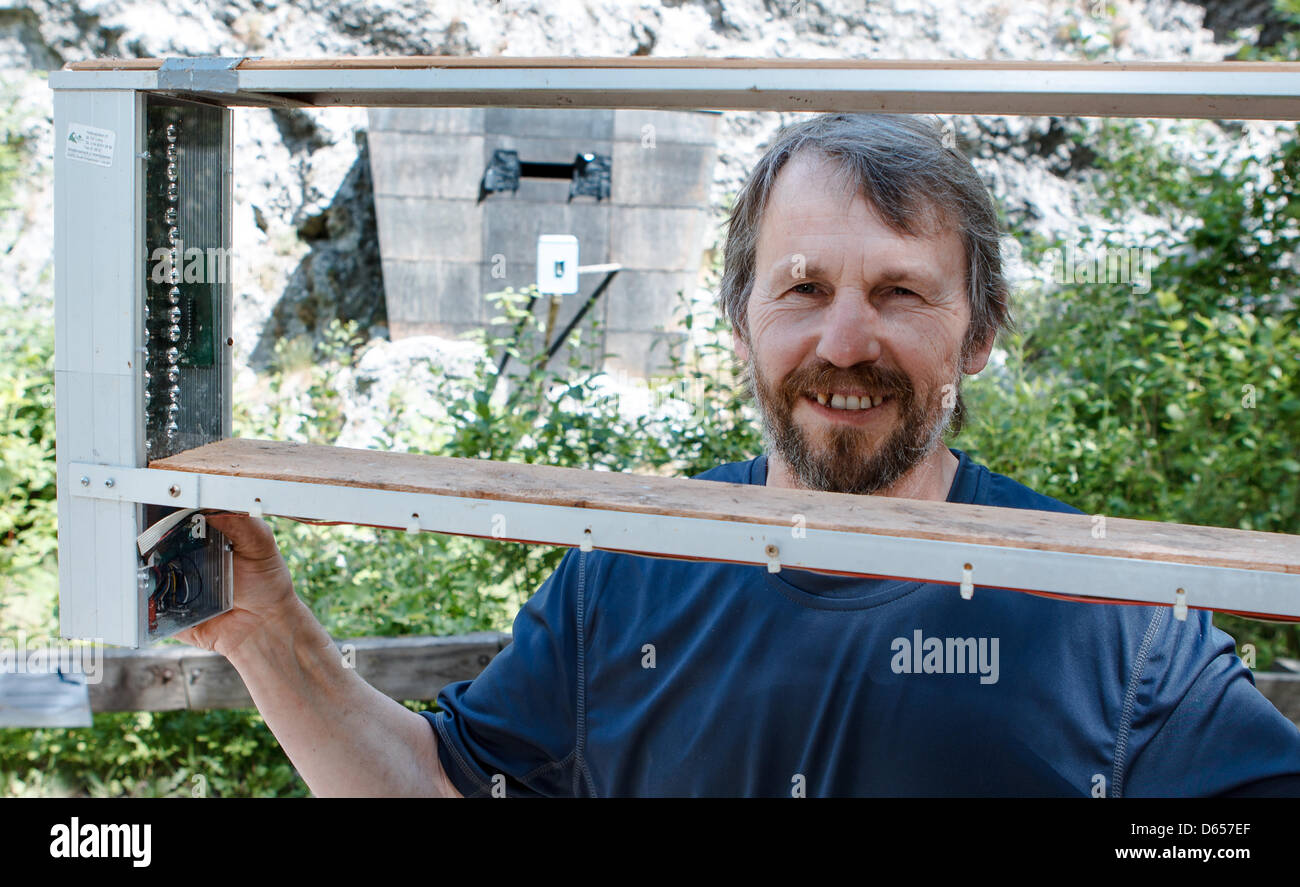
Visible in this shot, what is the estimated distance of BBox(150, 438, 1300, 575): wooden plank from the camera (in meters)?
1.16

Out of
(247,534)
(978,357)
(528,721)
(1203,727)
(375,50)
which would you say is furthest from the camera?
(375,50)

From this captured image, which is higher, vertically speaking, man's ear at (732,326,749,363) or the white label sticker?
the white label sticker

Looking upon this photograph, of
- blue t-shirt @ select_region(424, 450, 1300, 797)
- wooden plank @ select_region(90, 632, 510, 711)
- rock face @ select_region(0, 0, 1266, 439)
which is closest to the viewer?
blue t-shirt @ select_region(424, 450, 1300, 797)

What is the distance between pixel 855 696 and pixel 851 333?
0.54 m

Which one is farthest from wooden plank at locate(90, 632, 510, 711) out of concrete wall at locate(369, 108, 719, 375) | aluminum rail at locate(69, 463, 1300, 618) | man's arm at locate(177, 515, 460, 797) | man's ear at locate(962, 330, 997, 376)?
concrete wall at locate(369, 108, 719, 375)

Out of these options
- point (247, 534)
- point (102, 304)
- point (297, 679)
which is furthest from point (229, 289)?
point (297, 679)

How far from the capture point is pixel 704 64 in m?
1.26

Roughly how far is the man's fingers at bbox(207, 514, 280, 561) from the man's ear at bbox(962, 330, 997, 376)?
3.87ft

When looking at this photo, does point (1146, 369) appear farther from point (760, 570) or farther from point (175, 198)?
point (175, 198)

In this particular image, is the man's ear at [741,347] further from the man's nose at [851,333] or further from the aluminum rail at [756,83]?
the aluminum rail at [756,83]

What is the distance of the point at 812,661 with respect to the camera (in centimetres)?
162

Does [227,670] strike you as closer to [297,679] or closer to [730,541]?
[297,679]

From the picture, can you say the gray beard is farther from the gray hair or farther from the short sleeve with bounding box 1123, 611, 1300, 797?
the short sleeve with bounding box 1123, 611, 1300, 797

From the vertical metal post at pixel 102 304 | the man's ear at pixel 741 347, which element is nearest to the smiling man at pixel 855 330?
the man's ear at pixel 741 347
